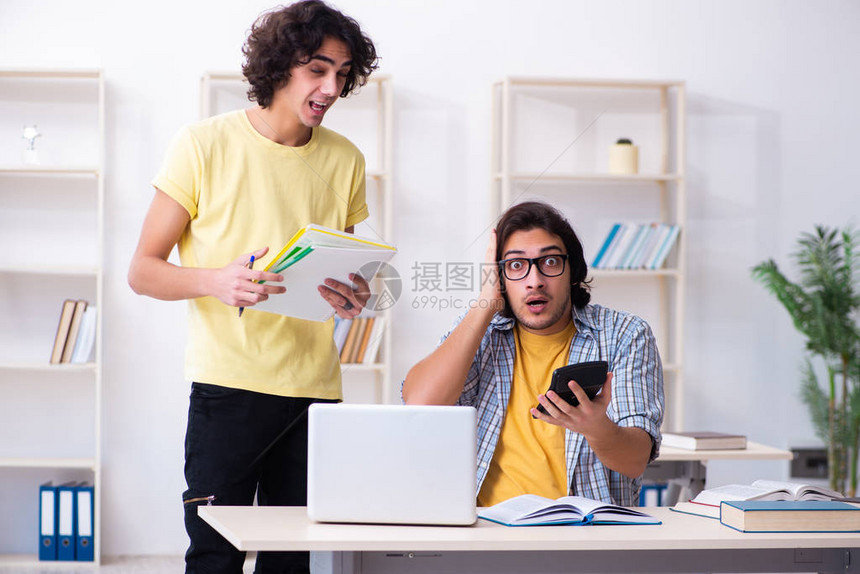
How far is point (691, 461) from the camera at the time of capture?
2873 millimetres

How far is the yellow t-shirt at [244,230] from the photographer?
5.62 feet

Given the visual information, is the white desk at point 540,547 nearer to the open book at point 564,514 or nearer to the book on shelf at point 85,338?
the open book at point 564,514

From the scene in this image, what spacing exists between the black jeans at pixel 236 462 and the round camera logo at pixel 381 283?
0.29m

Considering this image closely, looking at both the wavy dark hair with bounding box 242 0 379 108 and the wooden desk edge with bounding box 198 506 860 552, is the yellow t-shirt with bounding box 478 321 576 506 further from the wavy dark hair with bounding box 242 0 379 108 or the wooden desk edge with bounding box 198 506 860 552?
the wavy dark hair with bounding box 242 0 379 108

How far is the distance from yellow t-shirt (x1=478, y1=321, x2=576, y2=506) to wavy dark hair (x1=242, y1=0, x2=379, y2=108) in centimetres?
72

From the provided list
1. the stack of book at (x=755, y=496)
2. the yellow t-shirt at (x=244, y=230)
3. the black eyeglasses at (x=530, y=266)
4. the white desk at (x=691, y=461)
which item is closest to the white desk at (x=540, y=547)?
the stack of book at (x=755, y=496)

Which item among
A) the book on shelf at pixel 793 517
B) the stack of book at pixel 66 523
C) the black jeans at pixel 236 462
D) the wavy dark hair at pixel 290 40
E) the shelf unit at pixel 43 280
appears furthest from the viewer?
the shelf unit at pixel 43 280

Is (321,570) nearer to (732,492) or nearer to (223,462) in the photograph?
(223,462)

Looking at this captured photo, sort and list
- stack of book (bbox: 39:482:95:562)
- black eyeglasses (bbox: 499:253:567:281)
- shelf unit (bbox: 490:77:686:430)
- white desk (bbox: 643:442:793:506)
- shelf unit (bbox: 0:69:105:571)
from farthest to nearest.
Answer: shelf unit (bbox: 490:77:686:430), shelf unit (bbox: 0:69:105:571), stack of book (bbox: 39:482:95:562), white desk (bbox: 643:442:793:506), black eyeglasses (bbox: 499:253:567:281)

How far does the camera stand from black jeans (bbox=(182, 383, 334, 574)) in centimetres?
165

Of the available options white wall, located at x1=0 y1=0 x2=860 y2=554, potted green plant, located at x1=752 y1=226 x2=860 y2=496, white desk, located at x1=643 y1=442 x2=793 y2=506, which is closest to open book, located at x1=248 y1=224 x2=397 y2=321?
white desk, located at x1=643 y1=442 x2=793 y2=506

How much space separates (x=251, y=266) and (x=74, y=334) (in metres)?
2.33

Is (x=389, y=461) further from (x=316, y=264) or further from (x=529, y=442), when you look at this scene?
(x=529, y=442)

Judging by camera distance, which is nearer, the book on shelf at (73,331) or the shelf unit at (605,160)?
the book on shelf at (73,331)
